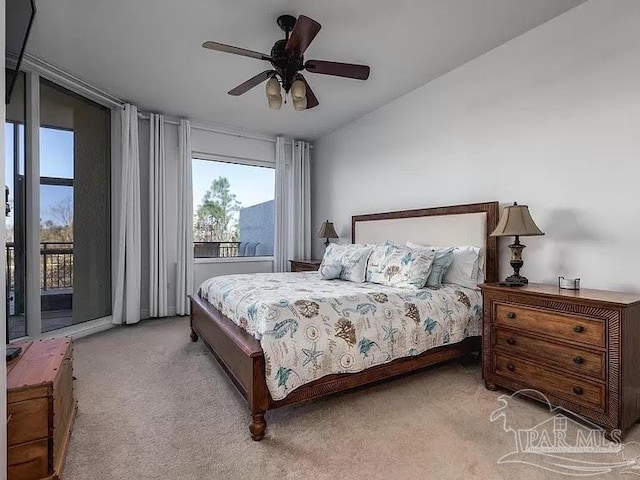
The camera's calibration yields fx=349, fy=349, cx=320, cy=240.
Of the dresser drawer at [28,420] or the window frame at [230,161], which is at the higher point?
the window frame at [230,161]

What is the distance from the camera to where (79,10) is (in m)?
2.51

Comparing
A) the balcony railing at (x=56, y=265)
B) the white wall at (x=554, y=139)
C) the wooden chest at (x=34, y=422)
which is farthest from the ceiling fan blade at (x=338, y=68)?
the balcony railing at (x=56, y=265)

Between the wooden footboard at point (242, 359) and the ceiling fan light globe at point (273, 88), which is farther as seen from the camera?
the ceiling fan light globe at point (273, 88)

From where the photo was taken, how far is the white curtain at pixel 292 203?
5.51m

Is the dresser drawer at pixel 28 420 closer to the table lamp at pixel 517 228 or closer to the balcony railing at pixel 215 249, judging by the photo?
the table lamp at pixel 517 228

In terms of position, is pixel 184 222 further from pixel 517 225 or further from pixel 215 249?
pixel 517 225

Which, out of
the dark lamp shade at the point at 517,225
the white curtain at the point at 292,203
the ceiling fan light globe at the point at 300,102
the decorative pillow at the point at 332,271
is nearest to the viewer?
the dark lamp shade at the point at 517,225

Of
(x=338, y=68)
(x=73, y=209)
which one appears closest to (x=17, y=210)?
(x=73, y=209)

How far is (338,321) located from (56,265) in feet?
10.7

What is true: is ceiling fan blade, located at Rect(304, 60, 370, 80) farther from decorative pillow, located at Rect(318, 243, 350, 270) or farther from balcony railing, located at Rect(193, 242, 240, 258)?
balcony railing, located at Rect(193, 242, 240, 258)

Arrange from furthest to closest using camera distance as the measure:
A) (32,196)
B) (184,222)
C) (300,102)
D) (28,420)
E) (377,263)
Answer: (184,222) → (32,196) → (377,263) → (300,102) → (28,420)

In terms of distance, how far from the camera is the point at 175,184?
4.81 meters

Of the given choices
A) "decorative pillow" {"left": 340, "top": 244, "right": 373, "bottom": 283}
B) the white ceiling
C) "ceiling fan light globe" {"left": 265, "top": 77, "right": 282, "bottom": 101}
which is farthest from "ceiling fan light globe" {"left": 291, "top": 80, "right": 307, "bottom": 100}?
"decorative pillow" {"left": 340, "top": 244, "right": 373, "bottom": 283}

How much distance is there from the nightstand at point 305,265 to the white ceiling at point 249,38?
207cm
